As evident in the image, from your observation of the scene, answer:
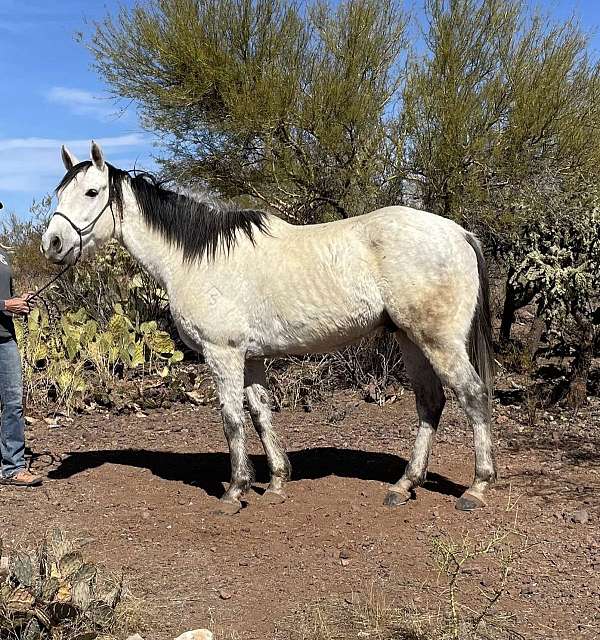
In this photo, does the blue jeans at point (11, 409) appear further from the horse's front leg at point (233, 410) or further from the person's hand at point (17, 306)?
the horse's front leg at point (233, 410)

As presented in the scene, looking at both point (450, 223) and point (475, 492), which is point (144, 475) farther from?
point (450, 223)

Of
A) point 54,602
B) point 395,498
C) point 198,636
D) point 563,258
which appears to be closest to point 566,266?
point 563,258

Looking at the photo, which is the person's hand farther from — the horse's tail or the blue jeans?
the horse's tail

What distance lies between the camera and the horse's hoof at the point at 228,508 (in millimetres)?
5043

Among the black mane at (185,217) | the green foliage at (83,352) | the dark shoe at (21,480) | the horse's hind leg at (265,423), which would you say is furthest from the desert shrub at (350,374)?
the black mane at (185,217)

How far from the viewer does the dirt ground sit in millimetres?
3748

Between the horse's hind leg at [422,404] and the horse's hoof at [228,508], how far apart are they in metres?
1.11

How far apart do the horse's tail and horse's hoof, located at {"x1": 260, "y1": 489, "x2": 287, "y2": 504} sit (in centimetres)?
164

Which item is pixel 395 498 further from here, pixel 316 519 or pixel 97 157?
pixel 97 157

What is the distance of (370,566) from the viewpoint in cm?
418

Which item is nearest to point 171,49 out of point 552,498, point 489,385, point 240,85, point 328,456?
point 240,85

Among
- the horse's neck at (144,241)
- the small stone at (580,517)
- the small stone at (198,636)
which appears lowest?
the small stone at (580,517)

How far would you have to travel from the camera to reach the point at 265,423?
539 cm

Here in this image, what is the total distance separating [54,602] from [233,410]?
209 cm
